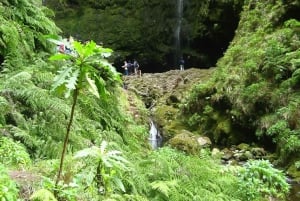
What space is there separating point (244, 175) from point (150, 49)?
21.4 m

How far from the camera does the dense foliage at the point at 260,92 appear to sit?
11953 mm

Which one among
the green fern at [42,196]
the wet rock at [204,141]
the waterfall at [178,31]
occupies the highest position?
the waterfall at [178,31]

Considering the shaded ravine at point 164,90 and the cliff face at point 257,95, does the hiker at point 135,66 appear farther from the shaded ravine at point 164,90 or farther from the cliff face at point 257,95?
the cliff face at point 257,95

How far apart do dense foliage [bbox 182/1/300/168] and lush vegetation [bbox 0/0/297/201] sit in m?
3.98

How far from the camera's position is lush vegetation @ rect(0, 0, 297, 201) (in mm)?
3670

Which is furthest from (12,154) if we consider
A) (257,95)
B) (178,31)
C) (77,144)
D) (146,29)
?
(146,29)

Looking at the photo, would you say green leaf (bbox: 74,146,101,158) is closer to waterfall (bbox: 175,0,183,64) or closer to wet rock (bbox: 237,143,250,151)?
wet rock (bbox: 237,143,250,151)

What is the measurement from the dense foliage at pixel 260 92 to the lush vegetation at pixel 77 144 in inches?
157

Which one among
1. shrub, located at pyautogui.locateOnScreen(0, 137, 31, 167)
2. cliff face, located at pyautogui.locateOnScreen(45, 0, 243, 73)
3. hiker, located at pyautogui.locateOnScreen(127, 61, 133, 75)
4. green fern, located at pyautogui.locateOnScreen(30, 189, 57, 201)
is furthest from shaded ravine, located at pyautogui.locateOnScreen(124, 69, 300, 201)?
green fern, located at pyautogui.locateOnScreen(30, 189, 57, 201)

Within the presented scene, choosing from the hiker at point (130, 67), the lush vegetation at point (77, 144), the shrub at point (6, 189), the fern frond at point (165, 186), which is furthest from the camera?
the hiker at point (130, 67)

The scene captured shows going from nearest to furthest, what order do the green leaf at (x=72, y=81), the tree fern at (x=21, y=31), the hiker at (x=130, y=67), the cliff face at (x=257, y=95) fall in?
the green leaf at (x=72, y=81)
the tree fern at (x=21, y=31)
the cliff face at (x=257, y=95)
the hiker at (x=130, y=67)

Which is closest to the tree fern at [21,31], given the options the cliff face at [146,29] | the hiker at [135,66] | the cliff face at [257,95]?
the cliff face at [257,95]

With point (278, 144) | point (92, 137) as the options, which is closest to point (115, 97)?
point (92, 137)

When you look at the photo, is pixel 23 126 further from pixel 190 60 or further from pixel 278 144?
pixel 190 60
